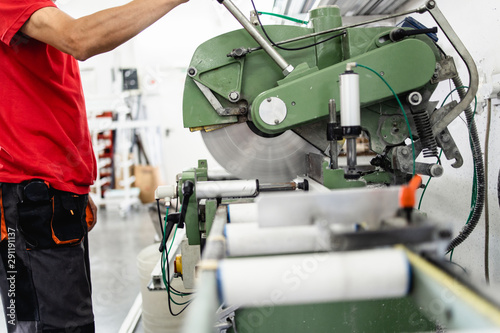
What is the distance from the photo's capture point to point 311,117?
1.37 meters

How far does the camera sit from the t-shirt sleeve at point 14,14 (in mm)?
1162

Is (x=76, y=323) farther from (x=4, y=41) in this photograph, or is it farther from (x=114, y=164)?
(x=114, y=164)

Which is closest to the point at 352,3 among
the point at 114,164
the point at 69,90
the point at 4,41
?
the point at 69,90

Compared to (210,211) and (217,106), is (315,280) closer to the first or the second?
(210,211)

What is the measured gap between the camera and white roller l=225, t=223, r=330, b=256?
0.81m

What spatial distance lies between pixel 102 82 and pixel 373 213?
6679 millimetres

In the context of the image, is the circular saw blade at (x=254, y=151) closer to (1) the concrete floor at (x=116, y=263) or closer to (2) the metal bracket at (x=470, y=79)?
(2) the metal bracket at (x=470, y=79)

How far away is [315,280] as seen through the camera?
634 millimetres

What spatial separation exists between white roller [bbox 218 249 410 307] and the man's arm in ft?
2.80

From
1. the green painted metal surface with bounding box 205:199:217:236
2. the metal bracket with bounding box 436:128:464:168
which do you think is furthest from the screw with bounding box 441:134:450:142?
the green painted metal surface with bounding box 205:199:217:236

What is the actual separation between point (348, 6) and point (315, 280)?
2540 millimetres

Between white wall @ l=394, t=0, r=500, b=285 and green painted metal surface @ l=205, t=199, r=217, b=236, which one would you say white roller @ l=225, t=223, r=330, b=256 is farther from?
white wall @ l=394, t=0, r=500, b=285

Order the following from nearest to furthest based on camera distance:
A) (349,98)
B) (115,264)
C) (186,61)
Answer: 1. (349,98)
2. (115,264)
3. (186,61)

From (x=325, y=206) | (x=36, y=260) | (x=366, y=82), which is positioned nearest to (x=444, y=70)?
(x=366, y=82)
